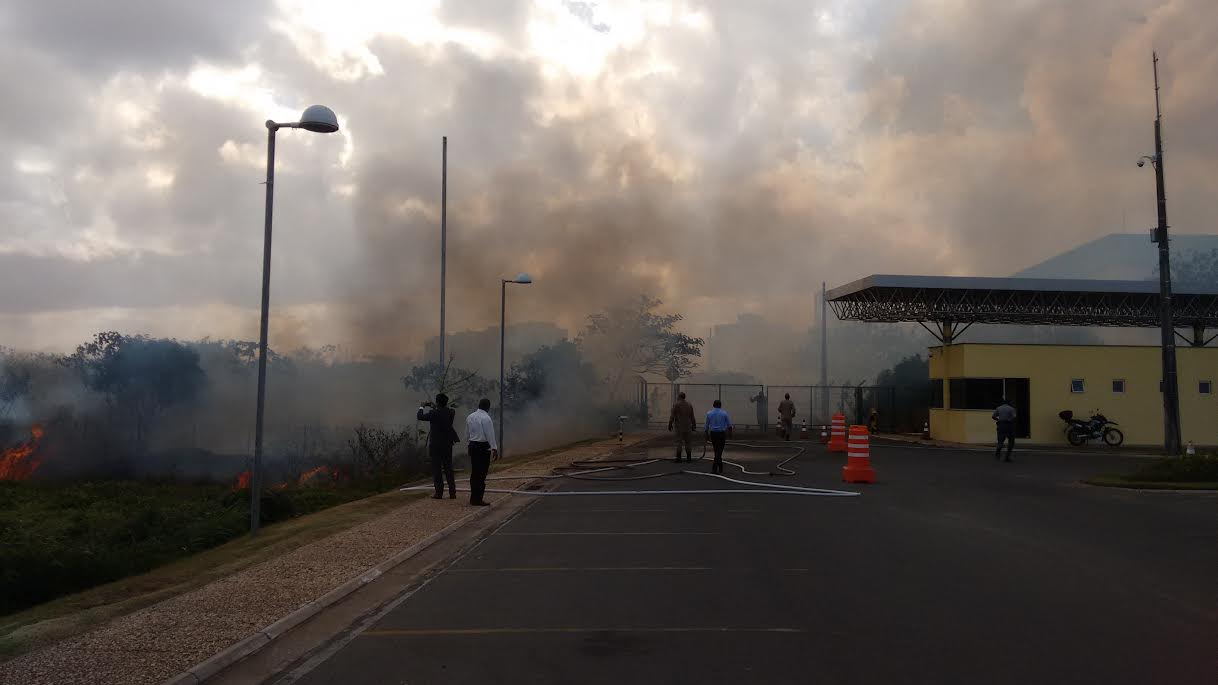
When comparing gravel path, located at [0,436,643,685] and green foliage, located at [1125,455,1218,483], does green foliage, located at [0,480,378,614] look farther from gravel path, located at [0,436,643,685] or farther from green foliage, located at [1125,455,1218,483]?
green foliage, located at [1125,455,1218,483]

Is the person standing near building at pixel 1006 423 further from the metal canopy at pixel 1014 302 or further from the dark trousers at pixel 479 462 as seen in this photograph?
the dark trousers at pixel 479 462

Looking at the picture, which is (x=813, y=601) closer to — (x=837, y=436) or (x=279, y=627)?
(x=279, y=627)

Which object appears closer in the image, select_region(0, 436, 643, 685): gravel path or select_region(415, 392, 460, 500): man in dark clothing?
select_region(0, 436, 643, 685): gravel path

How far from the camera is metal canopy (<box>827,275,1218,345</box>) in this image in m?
33.4

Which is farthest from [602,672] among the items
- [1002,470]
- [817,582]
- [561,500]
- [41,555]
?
[1002,470]

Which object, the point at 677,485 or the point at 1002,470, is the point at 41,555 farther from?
the point at 1002,470

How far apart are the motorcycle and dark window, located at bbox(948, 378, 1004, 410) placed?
2.28 metres

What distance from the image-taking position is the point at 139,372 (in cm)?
4503

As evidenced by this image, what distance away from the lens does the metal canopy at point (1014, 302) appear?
110 ft

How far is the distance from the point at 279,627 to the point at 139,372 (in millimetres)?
44154

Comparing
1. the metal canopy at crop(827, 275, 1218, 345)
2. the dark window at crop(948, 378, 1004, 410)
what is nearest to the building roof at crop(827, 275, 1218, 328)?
the metal canopy at crop(827, 275, 1218, 345)

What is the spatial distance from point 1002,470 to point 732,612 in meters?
16.5

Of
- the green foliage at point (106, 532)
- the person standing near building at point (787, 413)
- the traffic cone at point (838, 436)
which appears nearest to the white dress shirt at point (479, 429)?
the green foliage at point (106, 532)

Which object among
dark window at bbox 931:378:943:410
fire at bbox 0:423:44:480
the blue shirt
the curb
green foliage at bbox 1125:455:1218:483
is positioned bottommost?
fire at bbox 0:423:44:480
